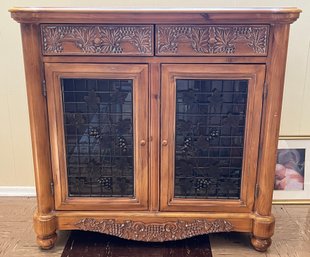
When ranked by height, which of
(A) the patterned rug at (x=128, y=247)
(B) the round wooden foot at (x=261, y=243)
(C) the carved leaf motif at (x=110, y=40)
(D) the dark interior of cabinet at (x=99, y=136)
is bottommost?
(A) the patterned rug at (x=128, y=247)

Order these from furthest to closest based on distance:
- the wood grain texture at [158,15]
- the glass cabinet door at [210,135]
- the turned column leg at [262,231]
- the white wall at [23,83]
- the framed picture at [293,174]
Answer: the framed picture at [293,174] < the white wall at [23,83] < the turned column leg at [262,231] < the glass cabinet door at [210,135] < the wood grain texture at [158,15]

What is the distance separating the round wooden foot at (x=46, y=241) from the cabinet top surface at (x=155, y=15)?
0.90m

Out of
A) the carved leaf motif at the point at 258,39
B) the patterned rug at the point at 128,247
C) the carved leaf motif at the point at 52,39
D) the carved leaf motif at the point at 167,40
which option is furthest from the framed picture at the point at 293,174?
the carved leaf motif at the point at 52,39

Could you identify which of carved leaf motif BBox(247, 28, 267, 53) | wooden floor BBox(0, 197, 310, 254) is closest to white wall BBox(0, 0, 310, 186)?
wooden floor BBox(0, 197, 310, 254)

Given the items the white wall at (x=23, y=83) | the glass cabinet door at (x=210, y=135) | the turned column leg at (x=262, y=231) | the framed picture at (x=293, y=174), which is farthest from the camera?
the framed picture at (x=293, y=174)

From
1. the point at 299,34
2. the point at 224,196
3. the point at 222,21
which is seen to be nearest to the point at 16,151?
the point at 224,196

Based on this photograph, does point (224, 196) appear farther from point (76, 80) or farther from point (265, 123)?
point (76, 80)

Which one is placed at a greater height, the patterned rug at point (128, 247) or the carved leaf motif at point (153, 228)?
the carved leaf motif at point (153, 228)

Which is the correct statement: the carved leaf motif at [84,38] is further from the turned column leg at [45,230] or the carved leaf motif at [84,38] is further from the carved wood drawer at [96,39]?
the turned column leg at [45,230]

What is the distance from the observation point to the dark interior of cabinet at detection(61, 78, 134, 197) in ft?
4.87

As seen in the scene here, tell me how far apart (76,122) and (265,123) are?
76 cm

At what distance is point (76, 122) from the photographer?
153 centimetres

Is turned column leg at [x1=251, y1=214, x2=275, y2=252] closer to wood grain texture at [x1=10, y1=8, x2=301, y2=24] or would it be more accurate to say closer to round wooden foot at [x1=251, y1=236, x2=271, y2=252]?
round wooden foot at [x1=251, y1=236, x2=271, y2=252]

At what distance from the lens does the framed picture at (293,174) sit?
2043 millimetres
